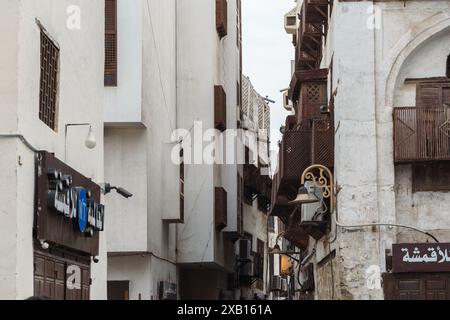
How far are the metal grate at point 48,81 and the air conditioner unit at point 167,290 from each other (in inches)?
490

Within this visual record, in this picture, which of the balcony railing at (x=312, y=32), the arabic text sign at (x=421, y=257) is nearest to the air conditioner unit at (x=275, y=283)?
the balcony railing at (x=312, y=32)

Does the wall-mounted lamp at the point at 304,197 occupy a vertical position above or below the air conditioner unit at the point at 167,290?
above

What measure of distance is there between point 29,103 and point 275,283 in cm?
4854

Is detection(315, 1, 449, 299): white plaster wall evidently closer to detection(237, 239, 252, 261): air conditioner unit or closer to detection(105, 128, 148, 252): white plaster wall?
detection(105, 128, 148, 252): white plaster wall

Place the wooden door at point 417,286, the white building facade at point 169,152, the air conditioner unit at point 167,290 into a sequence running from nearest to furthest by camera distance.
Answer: the wooden door at point 417,286
the white building facade at point 169,152
the air conditioner unit at point 167,290

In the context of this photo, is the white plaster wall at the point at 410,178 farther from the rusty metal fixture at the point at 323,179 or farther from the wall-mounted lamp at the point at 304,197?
the wall-mounted lamp at the point at 304,197

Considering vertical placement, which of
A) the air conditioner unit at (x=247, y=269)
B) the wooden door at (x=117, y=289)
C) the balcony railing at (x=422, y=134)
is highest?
the balcony railing at (x=422, y=134)

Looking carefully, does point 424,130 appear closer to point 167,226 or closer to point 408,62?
point 408,62

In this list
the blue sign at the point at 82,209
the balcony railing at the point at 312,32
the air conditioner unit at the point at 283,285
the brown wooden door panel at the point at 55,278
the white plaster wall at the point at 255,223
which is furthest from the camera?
the air conditioner unit at the point at 283,285

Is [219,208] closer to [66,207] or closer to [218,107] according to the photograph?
[218,107]

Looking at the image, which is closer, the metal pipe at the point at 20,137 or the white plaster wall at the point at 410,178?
the metal pipe at the point at 20,137

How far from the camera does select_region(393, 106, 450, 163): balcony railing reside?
2217cm

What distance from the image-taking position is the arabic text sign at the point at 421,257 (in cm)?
2119

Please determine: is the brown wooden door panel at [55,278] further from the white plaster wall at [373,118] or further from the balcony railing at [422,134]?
the balcony railing at [422,134]
